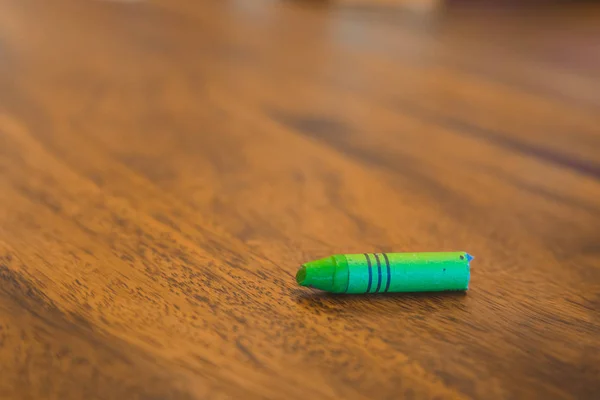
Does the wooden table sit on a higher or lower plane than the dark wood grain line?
lower

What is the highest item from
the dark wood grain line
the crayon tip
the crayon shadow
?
the dark wood grain line

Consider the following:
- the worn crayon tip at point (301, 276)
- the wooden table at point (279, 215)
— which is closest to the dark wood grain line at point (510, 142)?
the wooden table at point (279, 215)

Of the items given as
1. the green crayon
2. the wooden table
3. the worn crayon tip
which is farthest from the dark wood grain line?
the worn crayon tip

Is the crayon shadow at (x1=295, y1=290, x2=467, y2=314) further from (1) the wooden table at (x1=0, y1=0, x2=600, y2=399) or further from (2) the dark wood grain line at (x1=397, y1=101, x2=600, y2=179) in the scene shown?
(2) the dark wood grain line at (x1=397, y1=101, x2=600, y2=179)

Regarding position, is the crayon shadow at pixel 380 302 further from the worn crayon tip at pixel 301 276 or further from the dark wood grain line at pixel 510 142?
the dark wood grain line at pixel 510 142

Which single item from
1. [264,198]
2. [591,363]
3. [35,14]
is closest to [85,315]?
[264,198]

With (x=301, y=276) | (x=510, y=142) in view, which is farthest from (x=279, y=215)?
(x=510, y=142)

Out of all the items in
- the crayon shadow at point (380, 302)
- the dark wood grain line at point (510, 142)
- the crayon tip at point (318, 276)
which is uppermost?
the dark wood grain line at point (510, 142)

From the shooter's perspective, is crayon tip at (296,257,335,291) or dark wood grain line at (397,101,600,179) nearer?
crayon tip at (296,257,335,291)
